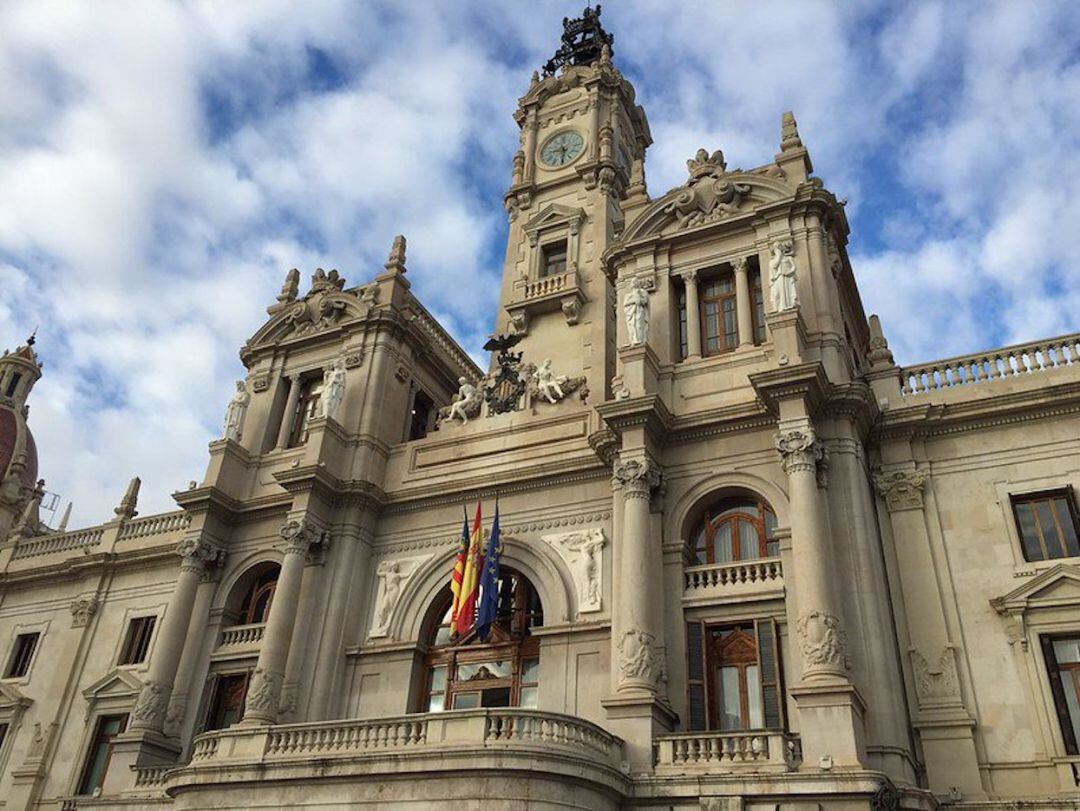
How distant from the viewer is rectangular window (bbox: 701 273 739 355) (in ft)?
81.3

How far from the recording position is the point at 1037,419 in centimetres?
2106

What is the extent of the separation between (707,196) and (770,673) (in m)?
13.7

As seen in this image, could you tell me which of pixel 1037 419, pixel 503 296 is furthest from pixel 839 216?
pixel 503 296

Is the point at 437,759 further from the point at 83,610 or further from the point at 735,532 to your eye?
the point at 83,610

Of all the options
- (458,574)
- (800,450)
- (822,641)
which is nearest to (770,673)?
(822,641)

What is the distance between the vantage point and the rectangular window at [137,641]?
95.4 feet

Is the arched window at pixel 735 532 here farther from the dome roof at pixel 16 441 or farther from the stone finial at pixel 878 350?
the dome roof at pixel 16 441

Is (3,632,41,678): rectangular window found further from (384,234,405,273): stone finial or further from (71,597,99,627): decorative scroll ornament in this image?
(384,234,405,273): stone finial

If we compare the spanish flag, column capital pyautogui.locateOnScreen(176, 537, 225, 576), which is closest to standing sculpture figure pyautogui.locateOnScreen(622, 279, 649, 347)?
the spanish flag

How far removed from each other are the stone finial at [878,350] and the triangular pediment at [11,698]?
27740 millimetres

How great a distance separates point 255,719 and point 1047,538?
18.6m

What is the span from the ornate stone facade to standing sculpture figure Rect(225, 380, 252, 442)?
0.31 ft

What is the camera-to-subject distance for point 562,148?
36125 millimetres

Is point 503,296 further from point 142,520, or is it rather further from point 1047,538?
point 1047,538
